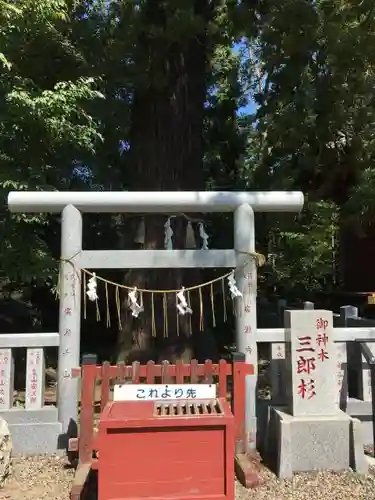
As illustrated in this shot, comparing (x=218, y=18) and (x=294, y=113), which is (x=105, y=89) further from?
(x=294, y=113)

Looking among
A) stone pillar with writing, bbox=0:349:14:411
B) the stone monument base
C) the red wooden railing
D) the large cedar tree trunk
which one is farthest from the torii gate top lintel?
the stone monument base

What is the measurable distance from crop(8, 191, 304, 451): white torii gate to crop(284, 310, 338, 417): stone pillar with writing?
1.93ft

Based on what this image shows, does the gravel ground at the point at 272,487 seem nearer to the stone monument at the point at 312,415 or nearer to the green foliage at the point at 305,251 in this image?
the stone monument at the point at 312,415

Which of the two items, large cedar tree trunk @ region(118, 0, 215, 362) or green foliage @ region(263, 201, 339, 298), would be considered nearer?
large cedar tree trunk @ region(118, 0, 215, 362)

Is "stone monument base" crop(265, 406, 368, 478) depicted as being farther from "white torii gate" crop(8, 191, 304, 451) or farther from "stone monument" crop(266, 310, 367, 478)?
"white torii gate" crop(8, 191, 304, 451)

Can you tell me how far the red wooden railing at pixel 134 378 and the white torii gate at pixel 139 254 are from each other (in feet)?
1.62

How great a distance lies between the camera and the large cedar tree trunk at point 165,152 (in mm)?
7055

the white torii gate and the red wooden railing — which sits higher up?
the white torii gate

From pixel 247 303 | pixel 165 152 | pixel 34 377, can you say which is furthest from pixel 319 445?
pixel 165 152

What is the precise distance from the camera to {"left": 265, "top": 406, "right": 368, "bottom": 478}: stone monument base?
4434 mm

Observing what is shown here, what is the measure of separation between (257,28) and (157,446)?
643cm

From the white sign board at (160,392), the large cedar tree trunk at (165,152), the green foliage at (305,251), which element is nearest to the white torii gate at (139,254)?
the white sign board at (160,392)

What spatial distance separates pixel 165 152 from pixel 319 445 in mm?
4472

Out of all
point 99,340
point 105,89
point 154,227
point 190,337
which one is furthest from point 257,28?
point 99,340
